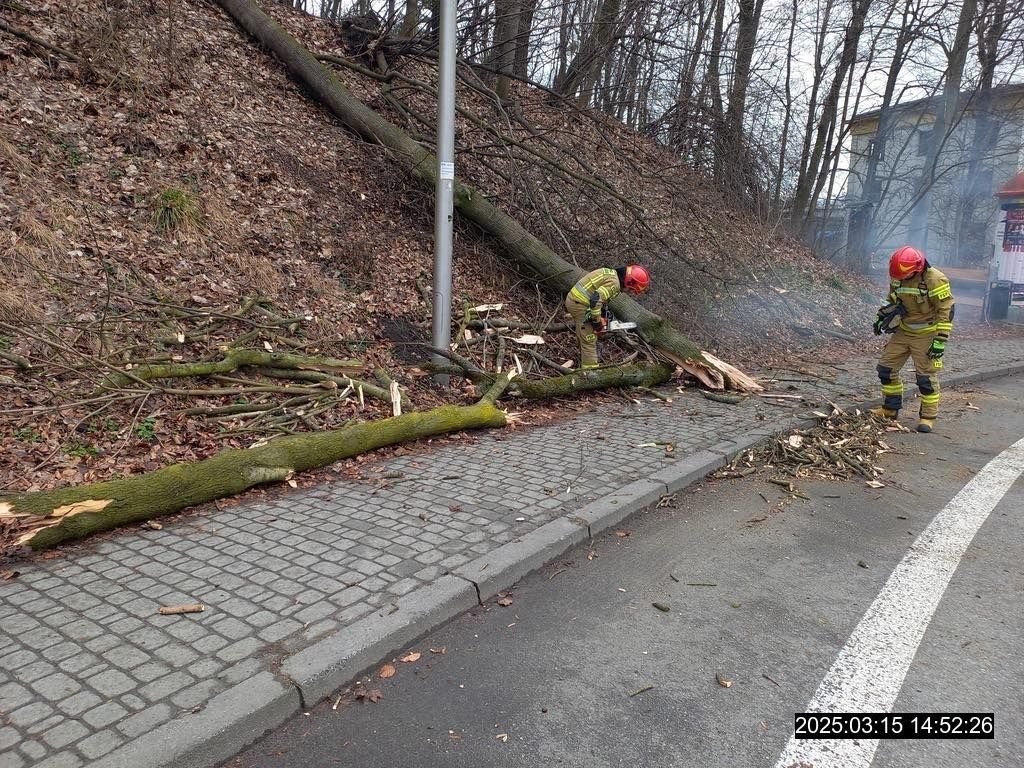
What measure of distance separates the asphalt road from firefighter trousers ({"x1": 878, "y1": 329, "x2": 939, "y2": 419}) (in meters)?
2.68

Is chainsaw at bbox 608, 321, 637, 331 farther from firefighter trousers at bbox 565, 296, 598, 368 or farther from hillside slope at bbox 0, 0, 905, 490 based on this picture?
hillside slope at bbox 0, 0, 905, 490

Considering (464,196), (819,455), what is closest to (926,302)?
(819,455)

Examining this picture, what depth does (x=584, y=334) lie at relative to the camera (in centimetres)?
829

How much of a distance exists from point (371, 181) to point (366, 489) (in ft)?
21.4

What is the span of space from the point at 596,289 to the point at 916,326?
11.7ft

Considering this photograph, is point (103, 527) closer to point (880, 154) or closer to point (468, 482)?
point (468, 482)

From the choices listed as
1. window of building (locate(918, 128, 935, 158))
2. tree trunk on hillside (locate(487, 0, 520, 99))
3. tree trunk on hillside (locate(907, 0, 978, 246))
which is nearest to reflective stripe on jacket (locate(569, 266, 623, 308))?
tree trunk on hillside (locate(487, 0, 520, 99))

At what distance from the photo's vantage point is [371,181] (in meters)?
10.0

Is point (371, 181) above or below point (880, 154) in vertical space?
below

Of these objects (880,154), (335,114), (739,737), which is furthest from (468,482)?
(880,154)

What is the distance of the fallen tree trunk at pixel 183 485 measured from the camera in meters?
3.72

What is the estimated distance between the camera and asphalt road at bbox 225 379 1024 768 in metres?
2.55

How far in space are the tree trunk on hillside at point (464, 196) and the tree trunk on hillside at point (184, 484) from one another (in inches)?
148

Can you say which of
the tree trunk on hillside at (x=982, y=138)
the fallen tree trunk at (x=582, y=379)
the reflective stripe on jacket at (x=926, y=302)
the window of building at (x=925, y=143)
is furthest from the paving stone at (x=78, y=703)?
the tree trunk on hillside at (x=982, y=138)
